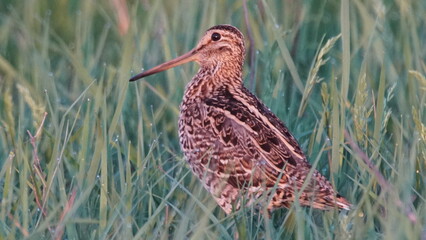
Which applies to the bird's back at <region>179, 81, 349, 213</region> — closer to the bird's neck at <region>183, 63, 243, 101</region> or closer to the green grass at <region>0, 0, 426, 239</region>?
the green grass at <region>0, 0, 426, 239</region>

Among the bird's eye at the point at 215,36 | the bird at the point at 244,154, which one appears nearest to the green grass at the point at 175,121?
the bird at the point at 244,154

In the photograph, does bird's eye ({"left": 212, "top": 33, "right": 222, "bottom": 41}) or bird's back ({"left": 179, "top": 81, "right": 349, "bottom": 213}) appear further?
bird's eye ({"left": 212, "top": 33, "right": 222, "bottom": 41})

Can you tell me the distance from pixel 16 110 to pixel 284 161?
2018mm

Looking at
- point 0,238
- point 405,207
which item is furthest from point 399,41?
point 0,238

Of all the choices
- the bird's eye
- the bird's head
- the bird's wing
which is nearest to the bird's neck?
the bird's head

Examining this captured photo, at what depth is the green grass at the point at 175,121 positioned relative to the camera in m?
3.63

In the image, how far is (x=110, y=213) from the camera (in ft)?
12.2

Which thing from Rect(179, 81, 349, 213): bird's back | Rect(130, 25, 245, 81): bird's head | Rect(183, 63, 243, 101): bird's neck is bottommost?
Rect(179, 81, 349, 213): bird's back

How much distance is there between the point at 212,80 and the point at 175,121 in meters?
0.48

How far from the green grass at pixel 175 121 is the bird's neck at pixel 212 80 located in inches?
6.6

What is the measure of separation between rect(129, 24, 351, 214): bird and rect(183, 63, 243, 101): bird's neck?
46 millimetres

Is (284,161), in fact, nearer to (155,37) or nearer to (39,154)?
(39,154)

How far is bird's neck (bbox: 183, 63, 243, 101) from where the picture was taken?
4.63 metres

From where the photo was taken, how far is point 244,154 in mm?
4133
